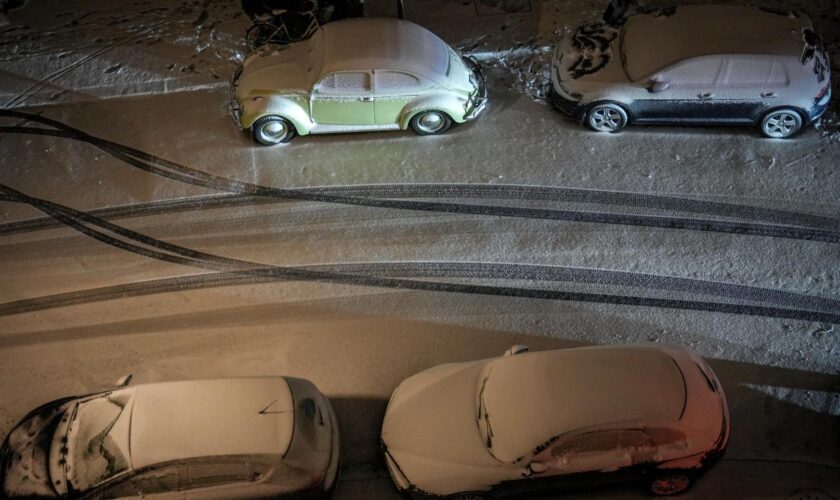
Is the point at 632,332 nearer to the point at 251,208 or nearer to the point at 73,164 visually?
the point at 251,208

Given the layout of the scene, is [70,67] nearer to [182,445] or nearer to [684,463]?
[182,445]

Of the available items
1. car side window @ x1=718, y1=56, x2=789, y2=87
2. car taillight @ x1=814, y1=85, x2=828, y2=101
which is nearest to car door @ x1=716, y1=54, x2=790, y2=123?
car side window @ x1=718, y1=56, x2=789, y2=87

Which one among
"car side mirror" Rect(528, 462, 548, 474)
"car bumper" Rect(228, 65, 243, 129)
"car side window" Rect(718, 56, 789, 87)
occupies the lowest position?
"car side mirror" Rect(528, 462, 548, 474)

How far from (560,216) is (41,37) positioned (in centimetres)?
921

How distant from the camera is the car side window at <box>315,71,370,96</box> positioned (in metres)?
8.94

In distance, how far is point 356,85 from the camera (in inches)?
354

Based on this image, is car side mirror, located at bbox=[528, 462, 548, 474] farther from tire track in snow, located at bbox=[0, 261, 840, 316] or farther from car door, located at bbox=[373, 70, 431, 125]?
car door, located at bbox=[373, 70, 431, 125]

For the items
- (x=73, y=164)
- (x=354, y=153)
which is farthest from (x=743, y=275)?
(x=73, y=164)

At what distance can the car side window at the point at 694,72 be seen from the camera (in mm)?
8711

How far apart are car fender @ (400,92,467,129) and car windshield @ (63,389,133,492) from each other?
16.4ft

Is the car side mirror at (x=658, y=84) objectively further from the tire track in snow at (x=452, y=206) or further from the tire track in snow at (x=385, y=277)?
the tire track in snow at (x=385, y=277)

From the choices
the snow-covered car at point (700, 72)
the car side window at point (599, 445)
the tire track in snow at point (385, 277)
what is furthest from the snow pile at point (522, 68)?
the car side window at point (599, 445)

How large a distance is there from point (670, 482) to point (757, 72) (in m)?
5.53

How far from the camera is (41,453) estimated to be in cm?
655
